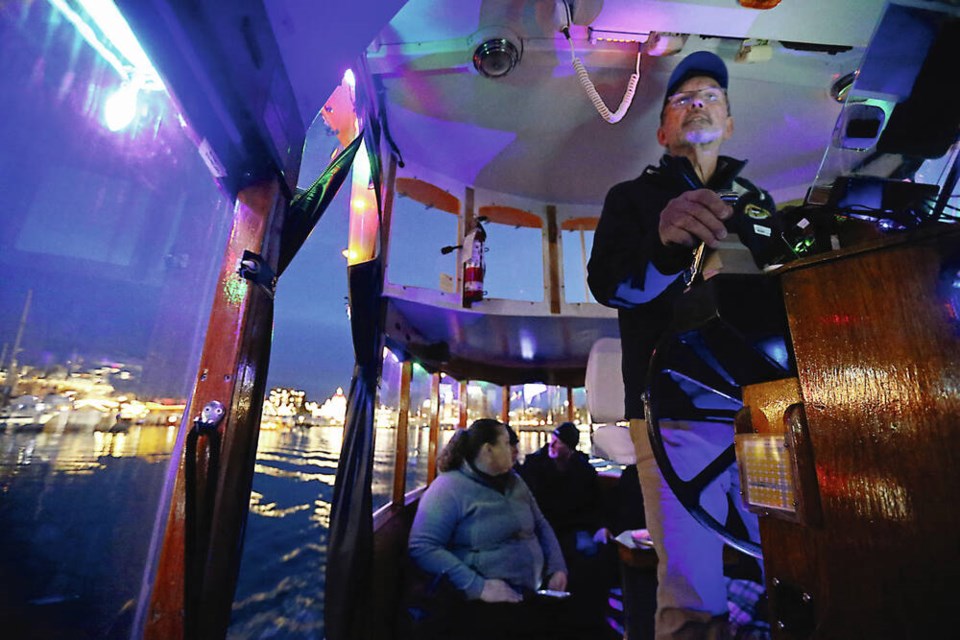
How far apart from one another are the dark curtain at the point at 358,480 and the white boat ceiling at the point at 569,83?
0.76 metres

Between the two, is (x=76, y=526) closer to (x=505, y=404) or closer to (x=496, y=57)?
(x=496, y=57)

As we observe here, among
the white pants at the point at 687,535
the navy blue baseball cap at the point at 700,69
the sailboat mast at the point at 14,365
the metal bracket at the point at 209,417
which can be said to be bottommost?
the white pants at the point at 687,535

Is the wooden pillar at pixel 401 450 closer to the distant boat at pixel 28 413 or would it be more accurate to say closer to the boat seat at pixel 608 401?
the boat seat at pixel 608 401

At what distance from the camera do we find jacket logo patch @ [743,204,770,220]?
93 centimetres

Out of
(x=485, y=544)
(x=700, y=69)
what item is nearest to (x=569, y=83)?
(x=700, y=69)

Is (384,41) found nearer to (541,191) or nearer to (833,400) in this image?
(541,191)

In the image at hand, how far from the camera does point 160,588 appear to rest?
1.18 m

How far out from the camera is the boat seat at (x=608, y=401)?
2373 mm

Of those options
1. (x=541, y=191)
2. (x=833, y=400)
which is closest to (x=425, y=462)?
(x=541, y=191)

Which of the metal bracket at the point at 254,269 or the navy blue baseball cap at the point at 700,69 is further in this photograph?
the navy blue baseball cap at the point at 700,69

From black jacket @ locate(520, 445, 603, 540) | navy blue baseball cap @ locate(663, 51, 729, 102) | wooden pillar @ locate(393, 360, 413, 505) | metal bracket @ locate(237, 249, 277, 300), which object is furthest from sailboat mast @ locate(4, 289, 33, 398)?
black jacket @ locate(520, 445, 603, 540)

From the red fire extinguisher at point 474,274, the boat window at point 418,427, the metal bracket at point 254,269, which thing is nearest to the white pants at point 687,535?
the metal bracket at point 254,269

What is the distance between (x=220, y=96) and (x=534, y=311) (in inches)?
132

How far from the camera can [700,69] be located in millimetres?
1805
